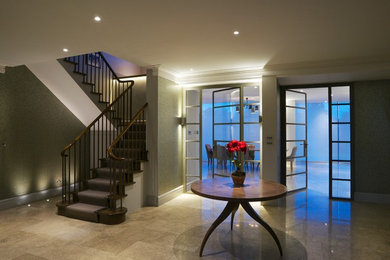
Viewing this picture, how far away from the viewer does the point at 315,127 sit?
9.98m

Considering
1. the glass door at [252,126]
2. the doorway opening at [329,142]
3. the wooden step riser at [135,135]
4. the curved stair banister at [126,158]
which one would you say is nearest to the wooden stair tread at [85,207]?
the curved stair banister at [126,158]

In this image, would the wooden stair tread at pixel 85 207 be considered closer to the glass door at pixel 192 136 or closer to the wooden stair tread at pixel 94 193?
the wooden stair tread at pixel 94 193

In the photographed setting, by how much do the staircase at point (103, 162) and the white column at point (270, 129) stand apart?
2.25 metres

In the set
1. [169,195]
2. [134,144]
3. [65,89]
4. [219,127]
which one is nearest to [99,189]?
[134,144]


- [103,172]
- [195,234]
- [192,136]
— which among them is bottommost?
[195,234]

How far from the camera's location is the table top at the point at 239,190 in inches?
98.1

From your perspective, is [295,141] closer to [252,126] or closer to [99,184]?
[252,126]

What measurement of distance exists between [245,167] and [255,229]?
5.53 feet

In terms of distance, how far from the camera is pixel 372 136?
480 cm

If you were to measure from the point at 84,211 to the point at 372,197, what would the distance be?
5305 millimetres

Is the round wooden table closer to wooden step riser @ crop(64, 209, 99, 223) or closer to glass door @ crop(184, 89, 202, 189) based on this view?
wooden step riser @ crop(64, 209, 99, 223)

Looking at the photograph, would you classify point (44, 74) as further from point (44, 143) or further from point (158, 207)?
point (158, 207)

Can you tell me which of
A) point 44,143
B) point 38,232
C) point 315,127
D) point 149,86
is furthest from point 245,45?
point 315,127

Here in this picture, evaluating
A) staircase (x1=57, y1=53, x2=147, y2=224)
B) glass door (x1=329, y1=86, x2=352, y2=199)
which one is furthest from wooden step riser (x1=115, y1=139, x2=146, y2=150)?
glass door (x1=329, y1=86, x2=352, y2=199)
